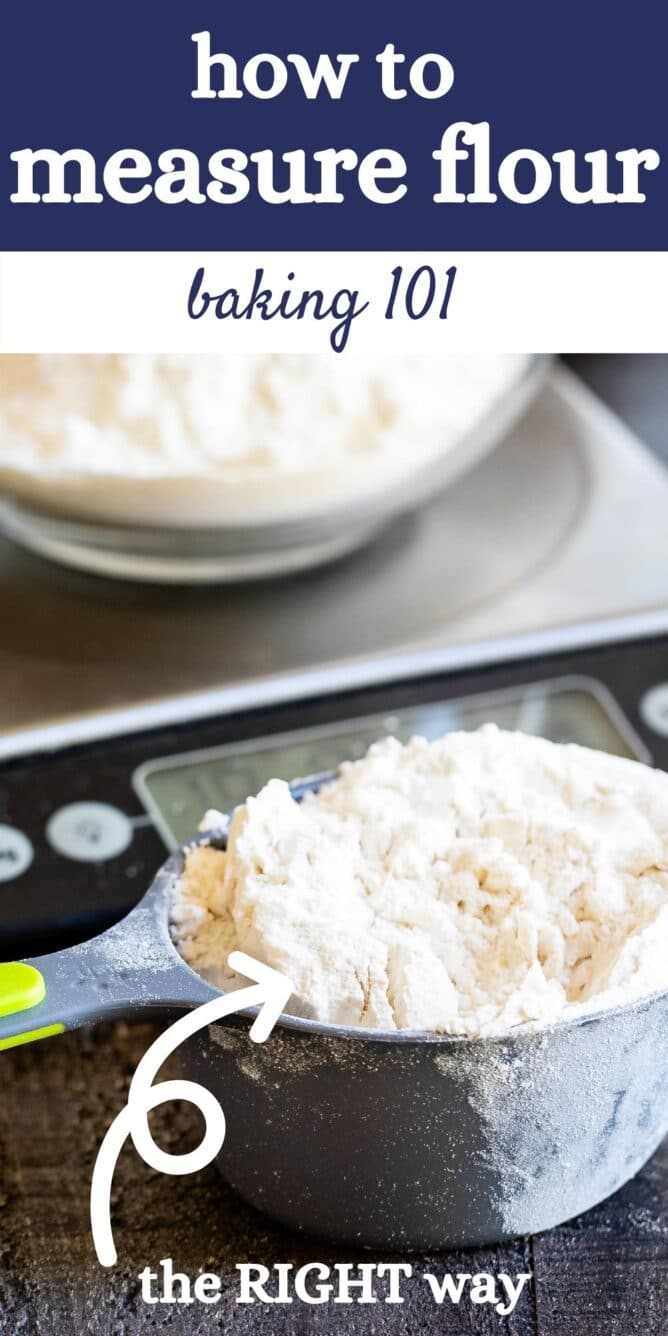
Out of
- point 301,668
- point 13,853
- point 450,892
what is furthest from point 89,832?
point 450,892

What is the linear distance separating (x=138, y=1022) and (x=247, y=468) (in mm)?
286

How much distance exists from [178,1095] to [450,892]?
11 centimetres

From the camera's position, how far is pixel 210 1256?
1.85 feet

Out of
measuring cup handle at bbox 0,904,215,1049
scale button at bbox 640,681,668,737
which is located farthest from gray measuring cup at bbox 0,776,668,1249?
scale button at bbox 640,681,668,737

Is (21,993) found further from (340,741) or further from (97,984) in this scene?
(340,741)

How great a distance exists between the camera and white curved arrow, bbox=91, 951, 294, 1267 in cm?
50

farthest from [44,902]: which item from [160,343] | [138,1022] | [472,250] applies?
[472,250]

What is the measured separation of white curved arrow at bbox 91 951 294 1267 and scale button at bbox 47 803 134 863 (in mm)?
165

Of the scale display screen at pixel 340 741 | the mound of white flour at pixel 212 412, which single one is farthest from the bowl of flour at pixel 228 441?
the scale display screen at pixel 340 741

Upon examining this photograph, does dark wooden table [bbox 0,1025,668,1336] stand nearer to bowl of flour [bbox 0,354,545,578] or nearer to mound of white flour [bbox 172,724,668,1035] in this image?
mound of white flour [bbox 172,724,668,1035]

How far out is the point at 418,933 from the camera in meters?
0.52

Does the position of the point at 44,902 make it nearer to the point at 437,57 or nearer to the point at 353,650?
the point at 353,650

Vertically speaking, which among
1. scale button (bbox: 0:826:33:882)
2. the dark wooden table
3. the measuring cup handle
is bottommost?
the dark wooden table

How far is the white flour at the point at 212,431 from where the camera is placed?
811mm
